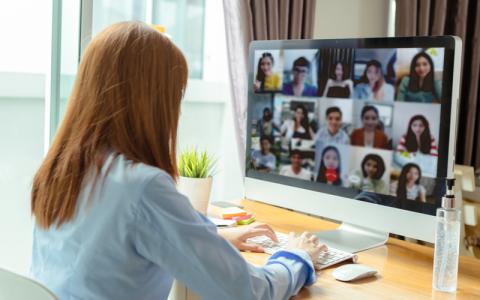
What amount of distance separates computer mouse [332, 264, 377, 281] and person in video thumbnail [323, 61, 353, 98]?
0.44 meters

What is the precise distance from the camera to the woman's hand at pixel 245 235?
1504 mm

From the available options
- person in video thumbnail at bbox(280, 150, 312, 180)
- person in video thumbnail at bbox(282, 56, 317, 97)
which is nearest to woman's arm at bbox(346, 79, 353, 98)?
person in video thumbnail at bbox(282, 56, 317, 97)

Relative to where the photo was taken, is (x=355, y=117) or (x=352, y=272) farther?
(x=355, y=117)

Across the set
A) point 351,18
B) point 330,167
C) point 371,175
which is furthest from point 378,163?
point 351,18

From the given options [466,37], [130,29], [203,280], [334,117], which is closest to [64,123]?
[130,29]

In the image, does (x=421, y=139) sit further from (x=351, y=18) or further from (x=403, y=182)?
(x=351, y=18)

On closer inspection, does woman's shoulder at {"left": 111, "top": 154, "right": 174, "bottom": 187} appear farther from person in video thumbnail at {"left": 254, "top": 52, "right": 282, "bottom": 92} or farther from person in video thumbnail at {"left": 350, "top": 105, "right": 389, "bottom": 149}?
person in video thumbnail at {"left": 254, "top": 52, "right": 282, "bottom": 92}

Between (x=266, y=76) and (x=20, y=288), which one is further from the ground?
(x=266, y=76)

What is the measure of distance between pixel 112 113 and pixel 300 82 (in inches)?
28.9

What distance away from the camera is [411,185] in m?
1.43

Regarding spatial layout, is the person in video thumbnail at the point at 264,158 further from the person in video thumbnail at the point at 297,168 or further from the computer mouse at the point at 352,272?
the computer mouse at the point at 352,272

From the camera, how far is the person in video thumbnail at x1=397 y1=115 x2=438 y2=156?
4.56ft

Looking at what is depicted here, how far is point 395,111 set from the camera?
144cm

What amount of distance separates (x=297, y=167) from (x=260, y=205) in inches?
16.5
